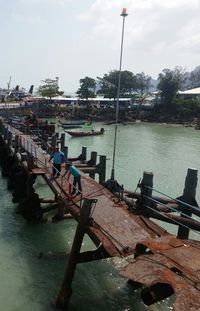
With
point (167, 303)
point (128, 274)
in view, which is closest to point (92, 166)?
point (167, 303)

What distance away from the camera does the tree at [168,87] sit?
302 ft

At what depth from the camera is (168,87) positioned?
302 ft

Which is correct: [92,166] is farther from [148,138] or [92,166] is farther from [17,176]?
[148,138]

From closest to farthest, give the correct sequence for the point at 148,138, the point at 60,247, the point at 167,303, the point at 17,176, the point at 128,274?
the point at 128,274, the point at 167,303, the point at 60,247, the point at 17,176, the point at 148,138

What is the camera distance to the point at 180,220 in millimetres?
12242

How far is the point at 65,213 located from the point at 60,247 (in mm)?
3281

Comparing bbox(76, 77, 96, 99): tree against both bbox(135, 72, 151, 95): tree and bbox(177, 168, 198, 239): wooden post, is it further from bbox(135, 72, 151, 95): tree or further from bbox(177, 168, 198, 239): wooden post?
bbox(177, 168, 198, 239): wooden post

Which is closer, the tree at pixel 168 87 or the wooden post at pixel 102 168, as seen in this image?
the wooden post at pixel 102 168

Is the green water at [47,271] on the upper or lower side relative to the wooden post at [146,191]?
lower

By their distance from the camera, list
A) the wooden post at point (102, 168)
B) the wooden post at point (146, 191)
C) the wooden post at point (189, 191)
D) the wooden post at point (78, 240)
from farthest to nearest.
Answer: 1. the wooden post at point (102, 168)
2. the wooden post at point (146, 191)
3. the wooden post at point (189, 191)
4. the wooden post at point (78, 240)

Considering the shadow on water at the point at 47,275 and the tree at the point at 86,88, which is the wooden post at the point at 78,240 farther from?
the tree at the point at 86,88

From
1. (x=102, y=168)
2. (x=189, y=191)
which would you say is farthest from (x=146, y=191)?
(x=102, y=168)

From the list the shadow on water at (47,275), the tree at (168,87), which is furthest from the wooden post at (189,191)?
the tree at (168,87)

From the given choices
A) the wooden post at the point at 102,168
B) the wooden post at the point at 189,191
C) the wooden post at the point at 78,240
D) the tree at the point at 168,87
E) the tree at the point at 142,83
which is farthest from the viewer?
the tree at the point at 142,83
